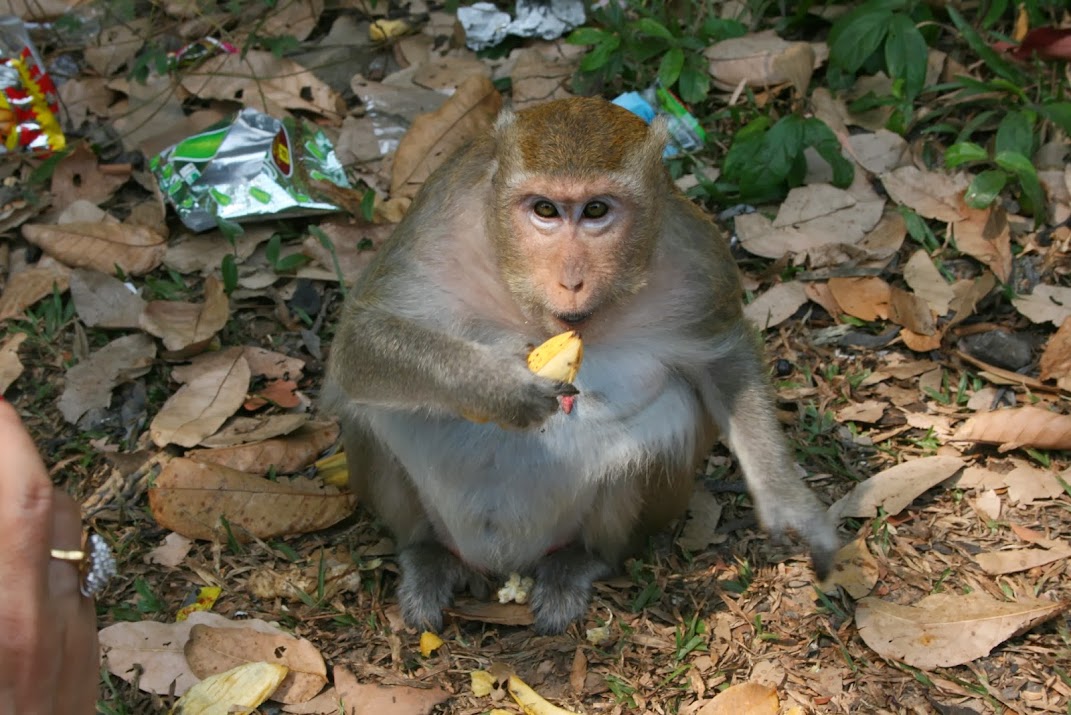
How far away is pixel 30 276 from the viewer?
16.9 feet

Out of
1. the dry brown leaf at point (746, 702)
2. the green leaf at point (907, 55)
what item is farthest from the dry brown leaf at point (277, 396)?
the green leaf at point (907, 55)

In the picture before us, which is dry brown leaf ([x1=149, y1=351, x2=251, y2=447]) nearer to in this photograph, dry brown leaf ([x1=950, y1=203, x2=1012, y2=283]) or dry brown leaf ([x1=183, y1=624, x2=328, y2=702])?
dry brown leaf ([x1=183, y1=624, x2=328, y2=702])

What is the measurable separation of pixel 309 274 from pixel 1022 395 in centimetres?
292

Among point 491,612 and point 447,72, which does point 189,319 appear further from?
point 447,72

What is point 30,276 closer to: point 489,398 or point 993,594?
point 489,398

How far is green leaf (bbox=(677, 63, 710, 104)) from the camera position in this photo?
5566 millimetres

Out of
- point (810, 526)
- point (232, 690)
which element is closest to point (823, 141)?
point (810, 526)

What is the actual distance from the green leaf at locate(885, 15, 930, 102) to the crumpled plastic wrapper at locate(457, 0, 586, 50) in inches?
62.9

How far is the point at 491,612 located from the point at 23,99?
3401mm

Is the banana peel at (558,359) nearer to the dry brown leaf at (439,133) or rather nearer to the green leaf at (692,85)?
the dry brown leaf at (439,133)

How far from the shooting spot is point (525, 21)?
623cm

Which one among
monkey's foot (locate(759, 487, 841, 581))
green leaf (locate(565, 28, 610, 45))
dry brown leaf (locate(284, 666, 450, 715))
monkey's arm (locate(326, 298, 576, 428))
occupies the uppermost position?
monkey's arm (locate(326, 298, 576, 428))

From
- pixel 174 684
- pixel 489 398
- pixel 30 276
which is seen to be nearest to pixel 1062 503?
pixel 489 398

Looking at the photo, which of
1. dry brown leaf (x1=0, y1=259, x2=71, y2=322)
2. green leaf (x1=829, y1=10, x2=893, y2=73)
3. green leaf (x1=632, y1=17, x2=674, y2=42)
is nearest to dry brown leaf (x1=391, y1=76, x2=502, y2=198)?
green leaf (x1=632, y1=17, x2=674, y2=42)
